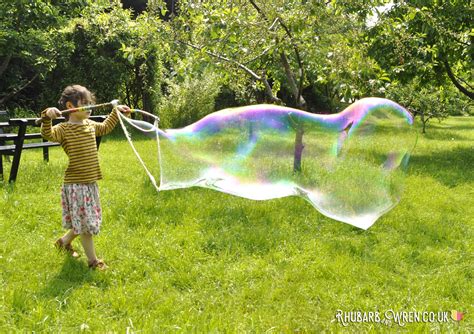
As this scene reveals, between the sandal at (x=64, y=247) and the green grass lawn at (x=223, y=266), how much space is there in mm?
79

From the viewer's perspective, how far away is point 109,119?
12.7 ft

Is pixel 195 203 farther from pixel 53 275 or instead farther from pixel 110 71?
pixel 110 71

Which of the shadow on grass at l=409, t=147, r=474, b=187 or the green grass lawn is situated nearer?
the green grass lawn

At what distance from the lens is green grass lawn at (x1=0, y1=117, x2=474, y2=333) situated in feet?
10.2

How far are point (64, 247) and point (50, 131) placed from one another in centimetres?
106

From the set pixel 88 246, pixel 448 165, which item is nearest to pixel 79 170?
pixel 88 246

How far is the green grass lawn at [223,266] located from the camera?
3.12 metres

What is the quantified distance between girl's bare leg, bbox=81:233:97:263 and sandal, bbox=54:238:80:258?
0.25 meters

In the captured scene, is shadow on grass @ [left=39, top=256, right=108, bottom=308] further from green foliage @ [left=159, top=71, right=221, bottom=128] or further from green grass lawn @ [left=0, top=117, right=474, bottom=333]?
green foliage @ [left=159, top=71, right=221, bottom=128]

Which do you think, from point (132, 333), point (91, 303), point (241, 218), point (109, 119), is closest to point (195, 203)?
point (241, 218)

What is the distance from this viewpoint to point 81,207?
3.68 metres

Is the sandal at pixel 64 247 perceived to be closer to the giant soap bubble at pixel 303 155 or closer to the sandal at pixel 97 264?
the sandal at pixel 97 264

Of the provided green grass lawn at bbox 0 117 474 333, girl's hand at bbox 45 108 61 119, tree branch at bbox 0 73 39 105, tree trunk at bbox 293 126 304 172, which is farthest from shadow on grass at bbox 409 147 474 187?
tree branch at bbox 0 73 39 105

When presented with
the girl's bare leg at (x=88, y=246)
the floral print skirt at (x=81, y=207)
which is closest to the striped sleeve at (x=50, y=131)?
the floral print skirt at (x=81, y=207)
